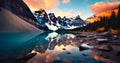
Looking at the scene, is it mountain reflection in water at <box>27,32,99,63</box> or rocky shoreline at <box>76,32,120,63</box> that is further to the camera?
rocky shoreline at <box>76,32,120,63</box>

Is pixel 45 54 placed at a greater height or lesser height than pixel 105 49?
greater

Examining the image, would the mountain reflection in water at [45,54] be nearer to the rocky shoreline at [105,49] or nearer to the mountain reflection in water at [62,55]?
the mountain reflection in water at [62,55]

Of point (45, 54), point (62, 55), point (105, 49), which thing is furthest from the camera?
point (105, 49)

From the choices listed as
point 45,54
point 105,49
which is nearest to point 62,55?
point 45,54

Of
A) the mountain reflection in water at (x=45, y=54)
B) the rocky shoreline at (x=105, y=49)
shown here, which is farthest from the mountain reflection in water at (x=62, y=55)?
the rocky shoreline at (x=105, y=49)

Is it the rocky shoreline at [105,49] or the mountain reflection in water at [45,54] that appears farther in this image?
the rocky shoreline at [105,49]

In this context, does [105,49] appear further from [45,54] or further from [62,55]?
[45,54]

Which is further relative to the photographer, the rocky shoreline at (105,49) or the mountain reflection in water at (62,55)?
the rocky shoreline at (105,49)

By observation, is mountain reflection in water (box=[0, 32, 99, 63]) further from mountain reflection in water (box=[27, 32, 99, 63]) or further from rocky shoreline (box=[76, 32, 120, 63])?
rocky shoreline (box=[76, 32, 120, 63])

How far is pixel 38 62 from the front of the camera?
37.2ft

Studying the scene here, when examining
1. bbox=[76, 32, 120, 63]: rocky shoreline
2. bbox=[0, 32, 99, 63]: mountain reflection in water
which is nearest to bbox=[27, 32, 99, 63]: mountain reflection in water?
bbox=[0, 32, 99, 63]: mountain reflection in water

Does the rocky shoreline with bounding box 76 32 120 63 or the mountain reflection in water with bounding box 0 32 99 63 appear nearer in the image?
the mountain reflection in water with bounding box 0 32 99 63

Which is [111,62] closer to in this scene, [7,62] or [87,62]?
[87,62]

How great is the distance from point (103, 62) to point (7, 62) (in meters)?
8.55
